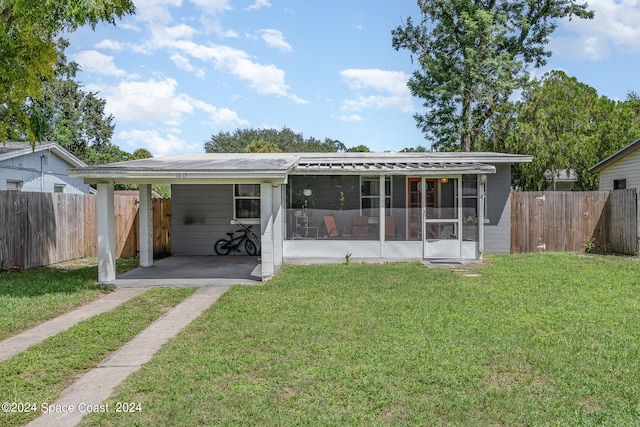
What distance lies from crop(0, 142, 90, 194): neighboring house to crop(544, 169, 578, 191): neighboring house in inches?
719

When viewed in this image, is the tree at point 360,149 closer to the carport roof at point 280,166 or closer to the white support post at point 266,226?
the carport roof at point 280,166

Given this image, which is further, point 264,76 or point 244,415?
point 264,76

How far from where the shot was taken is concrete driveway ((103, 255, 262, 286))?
9312 mm

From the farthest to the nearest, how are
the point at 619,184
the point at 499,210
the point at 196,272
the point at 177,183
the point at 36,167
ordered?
the point at 36,167
the point at 619,184
the point at 499,210
the point at 196,272
the point at 177,183

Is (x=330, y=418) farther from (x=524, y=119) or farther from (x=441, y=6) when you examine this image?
(x=441, y=6)

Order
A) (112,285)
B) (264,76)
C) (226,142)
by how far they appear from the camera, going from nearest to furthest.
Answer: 1. (112,285)
2. (264,76)
3. (226,142)

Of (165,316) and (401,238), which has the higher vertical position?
(401,238)

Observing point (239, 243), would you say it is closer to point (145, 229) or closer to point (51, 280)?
point (145, 229)

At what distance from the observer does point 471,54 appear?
2272 cm

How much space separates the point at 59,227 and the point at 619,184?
1888cm

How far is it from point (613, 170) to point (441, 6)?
1284 centimetres

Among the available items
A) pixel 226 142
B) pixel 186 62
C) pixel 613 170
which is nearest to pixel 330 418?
pixel 613 170

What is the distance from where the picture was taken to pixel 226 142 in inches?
2130

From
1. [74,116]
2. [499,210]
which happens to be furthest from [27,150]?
[74,116]
